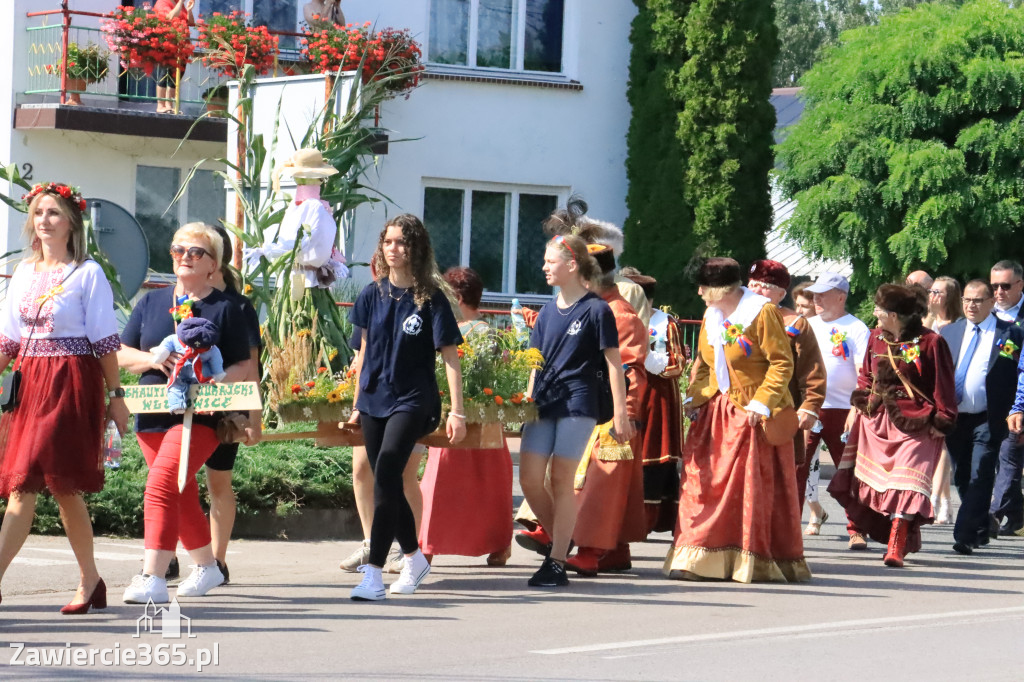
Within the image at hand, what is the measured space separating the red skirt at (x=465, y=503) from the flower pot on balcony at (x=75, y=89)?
11.2 m

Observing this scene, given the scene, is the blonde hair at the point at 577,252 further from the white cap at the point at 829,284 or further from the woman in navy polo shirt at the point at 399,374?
the white cap at the point at 829,284

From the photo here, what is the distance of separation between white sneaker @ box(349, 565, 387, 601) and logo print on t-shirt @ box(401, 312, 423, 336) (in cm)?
121

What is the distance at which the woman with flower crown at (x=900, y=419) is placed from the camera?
10484 mm

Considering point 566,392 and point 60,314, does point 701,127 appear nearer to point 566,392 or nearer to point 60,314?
point 566,392

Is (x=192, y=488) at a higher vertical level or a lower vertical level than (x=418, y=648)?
higher

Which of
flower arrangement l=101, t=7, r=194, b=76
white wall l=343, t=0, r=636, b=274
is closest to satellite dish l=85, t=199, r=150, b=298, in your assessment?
flower arrangement l=101, t=7, r=194, b=76

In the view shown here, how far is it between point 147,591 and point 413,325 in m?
1.84

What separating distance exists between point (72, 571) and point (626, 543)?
10.6ft

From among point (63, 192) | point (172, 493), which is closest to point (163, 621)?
point (172, 493)

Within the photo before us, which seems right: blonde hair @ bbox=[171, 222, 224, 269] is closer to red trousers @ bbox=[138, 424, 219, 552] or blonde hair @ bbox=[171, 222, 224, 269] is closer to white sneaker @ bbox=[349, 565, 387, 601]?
red trousers @ bbox=[138, 424, 219, 552]

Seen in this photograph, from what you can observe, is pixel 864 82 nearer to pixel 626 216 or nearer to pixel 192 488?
pixel 626 216

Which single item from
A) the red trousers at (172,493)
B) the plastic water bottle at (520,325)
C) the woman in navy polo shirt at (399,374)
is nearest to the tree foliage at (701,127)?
the plastic water bottle at (520,325)

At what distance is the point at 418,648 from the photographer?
7.04 meters

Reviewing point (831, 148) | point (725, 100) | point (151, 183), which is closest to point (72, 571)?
point (151, 183)
